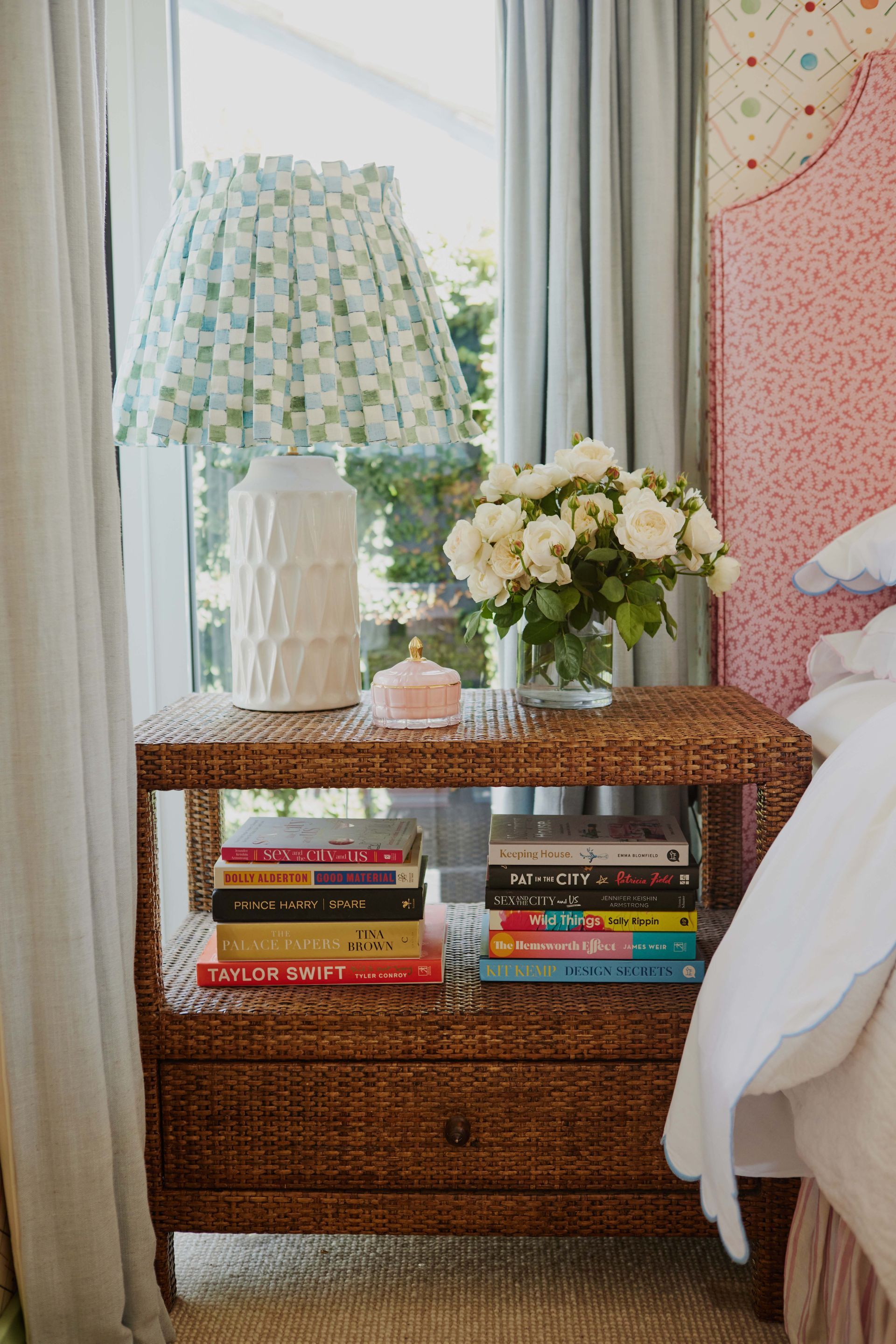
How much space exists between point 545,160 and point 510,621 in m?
0.85

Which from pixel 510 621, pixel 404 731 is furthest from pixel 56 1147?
pixel 510 621

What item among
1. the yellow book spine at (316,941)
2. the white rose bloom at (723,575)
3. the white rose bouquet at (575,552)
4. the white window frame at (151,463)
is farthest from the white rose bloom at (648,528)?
the white window frame at (151,463)

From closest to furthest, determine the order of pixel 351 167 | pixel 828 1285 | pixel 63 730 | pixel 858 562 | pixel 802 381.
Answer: pixel 63 730
pixel 828 1285
pixel 858 562
pixel 802 381
pixel 351 167

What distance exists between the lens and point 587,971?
1.41m

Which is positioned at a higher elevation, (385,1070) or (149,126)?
(149,126)

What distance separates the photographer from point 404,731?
137 cm

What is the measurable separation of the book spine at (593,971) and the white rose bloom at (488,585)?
468mm

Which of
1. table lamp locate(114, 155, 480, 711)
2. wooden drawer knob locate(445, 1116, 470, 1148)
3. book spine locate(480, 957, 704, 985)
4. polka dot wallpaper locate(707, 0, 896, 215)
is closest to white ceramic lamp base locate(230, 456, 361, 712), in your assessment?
table lamp locate(114, 155, 480, 711)

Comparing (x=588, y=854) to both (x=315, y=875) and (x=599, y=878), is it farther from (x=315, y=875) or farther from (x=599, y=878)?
(x=315, y=875)

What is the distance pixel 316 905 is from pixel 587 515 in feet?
1.99

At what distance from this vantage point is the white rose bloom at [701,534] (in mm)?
1394

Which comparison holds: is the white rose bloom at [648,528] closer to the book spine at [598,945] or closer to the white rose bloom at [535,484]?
the white rose bloom at [535,484]

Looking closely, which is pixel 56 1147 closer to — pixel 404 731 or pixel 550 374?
pixel 404 731

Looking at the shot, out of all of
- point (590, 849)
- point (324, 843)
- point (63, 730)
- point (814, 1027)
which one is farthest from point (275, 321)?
point (814, 1027)
